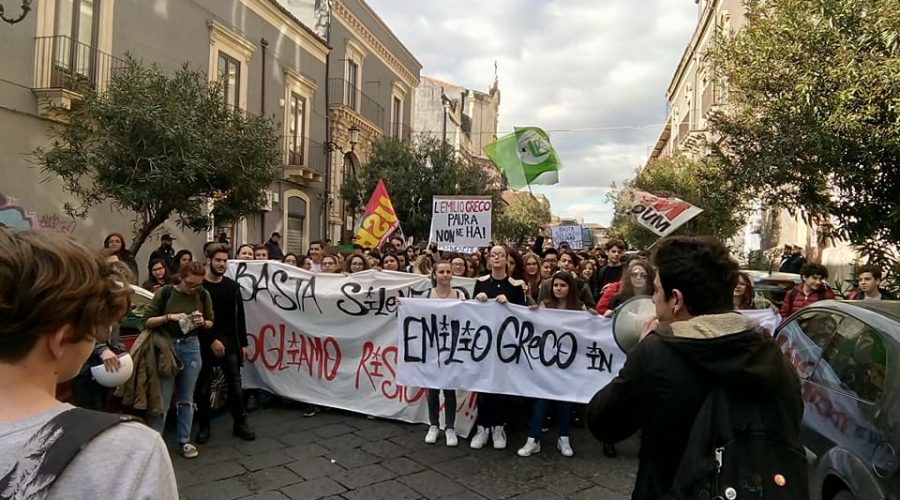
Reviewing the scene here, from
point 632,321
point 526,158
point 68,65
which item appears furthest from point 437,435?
point 68,65

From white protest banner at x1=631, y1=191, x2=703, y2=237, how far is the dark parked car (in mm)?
5744

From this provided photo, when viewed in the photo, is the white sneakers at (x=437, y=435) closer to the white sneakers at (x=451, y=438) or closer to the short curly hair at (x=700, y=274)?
the white sneakers at (x=451, y=438)

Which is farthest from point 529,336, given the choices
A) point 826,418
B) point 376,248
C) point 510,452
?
point 376,248

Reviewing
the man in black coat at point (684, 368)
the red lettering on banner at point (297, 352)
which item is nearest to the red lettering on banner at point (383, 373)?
the red lettering on banner at point (297, 352)

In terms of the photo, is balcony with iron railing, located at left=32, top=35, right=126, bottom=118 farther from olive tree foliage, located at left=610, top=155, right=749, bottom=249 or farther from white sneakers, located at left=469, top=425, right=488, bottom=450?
olive tree foliage, located at left=610, top=155, right=749, bottom=249

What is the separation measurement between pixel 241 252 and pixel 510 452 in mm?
4902

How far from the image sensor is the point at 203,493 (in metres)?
4.35

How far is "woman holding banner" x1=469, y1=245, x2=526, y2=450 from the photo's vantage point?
18.1 ft

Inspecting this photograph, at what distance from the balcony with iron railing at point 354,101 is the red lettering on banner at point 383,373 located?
20.1 m

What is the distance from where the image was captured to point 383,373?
20.9 feet

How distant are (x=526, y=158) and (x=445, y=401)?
9965 millimetres

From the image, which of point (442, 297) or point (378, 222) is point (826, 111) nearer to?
point (442, 297)

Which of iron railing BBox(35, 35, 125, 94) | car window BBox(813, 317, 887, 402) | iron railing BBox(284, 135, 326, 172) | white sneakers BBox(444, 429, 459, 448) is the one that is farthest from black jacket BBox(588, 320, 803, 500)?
iron railing BBox(284, 135, 326, 172)

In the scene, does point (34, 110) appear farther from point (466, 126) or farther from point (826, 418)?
point (466, 126)
